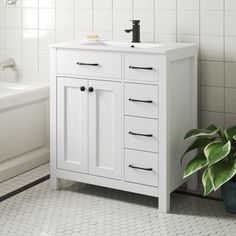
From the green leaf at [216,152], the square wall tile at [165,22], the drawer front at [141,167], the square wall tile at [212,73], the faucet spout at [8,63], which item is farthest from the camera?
the faucet spout at [8,63]

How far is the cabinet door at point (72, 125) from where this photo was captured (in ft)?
11.8

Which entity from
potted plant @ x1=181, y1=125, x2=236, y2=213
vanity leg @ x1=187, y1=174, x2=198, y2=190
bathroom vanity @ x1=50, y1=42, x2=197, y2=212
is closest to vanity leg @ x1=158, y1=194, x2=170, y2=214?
bathroom vanity @ x1=50, y1=42, x2=197, y2=212

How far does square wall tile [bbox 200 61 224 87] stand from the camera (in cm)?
370

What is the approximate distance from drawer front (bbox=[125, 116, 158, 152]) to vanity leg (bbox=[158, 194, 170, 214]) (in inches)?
11.3

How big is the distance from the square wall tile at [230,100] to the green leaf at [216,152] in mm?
555

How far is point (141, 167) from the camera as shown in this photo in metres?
3.41

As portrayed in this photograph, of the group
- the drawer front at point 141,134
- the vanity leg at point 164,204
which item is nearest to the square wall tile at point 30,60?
the drawer front at point 141,134

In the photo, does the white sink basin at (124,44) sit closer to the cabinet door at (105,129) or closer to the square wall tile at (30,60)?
the cabinet door at (105,129)

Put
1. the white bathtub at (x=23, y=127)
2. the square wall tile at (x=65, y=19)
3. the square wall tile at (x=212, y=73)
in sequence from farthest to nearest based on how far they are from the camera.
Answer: the square wall tile at (x=65, y=19) → the white bathtub at (x=23, y=127) → the square wall tile at (x=212, y=73)

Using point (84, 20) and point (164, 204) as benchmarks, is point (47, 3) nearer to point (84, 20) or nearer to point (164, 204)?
point (84, 20)

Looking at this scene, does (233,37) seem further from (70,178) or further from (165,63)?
(70,178)

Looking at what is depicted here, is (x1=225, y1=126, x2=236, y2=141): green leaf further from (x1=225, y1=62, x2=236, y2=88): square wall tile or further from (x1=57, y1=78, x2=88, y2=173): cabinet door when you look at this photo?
(x1=57, y1=78, x2=88, y2=173): cabinet door

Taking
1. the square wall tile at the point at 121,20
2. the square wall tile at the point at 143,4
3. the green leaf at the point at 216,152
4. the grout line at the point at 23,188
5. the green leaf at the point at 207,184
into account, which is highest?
the square wall tile at the point at 143,4

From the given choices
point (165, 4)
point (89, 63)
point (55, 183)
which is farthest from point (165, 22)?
point (55, 183)
